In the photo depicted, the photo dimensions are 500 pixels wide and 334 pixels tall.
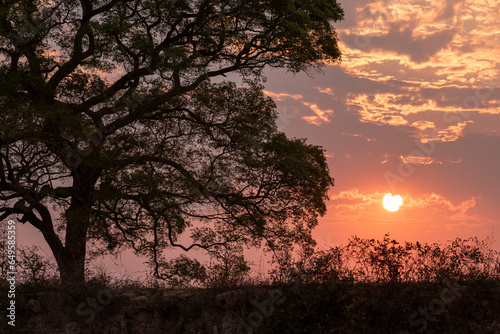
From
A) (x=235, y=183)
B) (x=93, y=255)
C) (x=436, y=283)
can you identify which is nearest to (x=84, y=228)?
(x=93, y=255)

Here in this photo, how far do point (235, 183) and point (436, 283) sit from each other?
33.0 feet

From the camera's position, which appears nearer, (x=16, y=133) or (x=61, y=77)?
(x=16, y=133)

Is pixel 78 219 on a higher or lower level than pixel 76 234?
higher

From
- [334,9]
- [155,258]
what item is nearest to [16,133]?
[155,258]

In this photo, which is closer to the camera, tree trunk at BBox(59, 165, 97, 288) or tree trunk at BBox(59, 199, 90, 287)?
tree trunk at BBox(59, 199, 90, 287)

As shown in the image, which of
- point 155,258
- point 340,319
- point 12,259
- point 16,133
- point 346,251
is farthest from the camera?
point 155,258

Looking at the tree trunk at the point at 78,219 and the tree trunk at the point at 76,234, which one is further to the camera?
the tree trunk at the point at 78,219

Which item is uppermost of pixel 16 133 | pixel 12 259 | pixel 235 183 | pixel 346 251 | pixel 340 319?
pixel 16 133

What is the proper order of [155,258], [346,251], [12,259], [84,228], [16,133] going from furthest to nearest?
[155,258] < [84,228] < [16,133] < [12,259] < [346,251]

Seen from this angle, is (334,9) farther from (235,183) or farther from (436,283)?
(436,283)

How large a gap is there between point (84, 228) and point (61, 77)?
6.07 m

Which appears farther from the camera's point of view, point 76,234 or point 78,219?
point 76,234

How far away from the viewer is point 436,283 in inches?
437

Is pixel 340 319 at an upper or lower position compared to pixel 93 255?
lower
